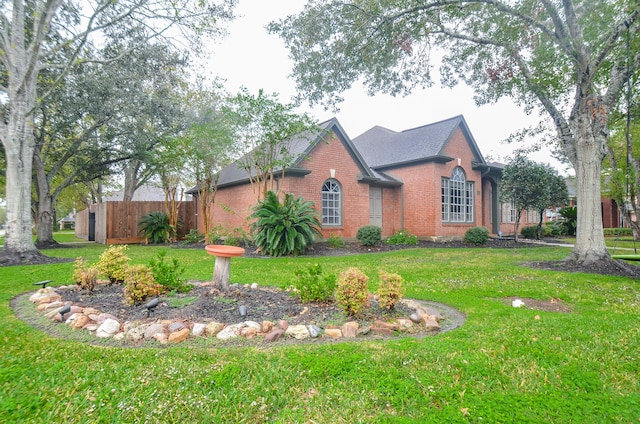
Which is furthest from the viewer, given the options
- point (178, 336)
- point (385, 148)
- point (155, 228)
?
point (385, 148)

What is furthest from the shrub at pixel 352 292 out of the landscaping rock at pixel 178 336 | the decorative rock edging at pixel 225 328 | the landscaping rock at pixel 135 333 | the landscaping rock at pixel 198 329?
the landscaping rock at pixel 135 333

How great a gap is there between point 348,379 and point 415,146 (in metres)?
16.1

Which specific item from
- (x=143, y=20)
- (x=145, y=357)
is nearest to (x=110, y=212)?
(x=143, y=20)

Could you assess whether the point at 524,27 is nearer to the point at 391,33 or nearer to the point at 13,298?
the point at 391,33

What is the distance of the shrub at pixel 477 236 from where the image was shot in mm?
15914

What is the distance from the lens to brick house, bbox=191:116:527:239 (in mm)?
14492

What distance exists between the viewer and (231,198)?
17.6 m

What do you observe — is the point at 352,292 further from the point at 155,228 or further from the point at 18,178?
the point at 155,228

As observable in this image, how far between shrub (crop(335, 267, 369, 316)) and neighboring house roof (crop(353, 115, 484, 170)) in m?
12.8

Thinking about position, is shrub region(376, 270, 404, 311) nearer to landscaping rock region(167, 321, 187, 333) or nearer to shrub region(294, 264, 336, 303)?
shrub region(294, 264, 336, 303)

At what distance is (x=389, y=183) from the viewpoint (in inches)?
662

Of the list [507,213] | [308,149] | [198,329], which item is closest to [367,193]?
[308,149]

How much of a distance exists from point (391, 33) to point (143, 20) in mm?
8150

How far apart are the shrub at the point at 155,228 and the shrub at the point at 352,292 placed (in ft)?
51.8
